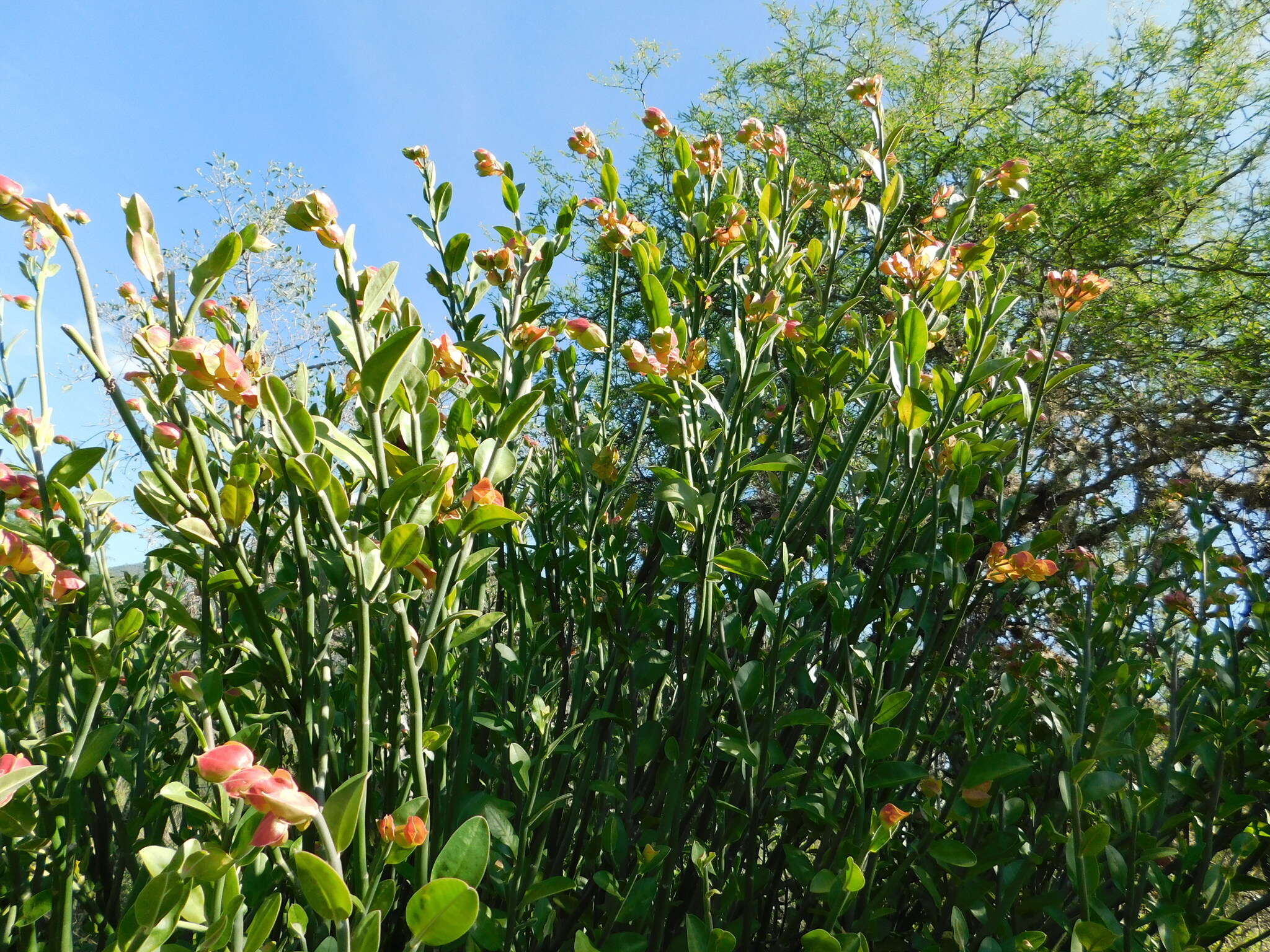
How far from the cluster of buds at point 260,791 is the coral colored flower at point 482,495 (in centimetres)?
21

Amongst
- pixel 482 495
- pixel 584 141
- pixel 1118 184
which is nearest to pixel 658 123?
pixel 584 141

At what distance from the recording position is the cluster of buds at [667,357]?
731 millimetres

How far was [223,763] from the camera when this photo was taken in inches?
15.8

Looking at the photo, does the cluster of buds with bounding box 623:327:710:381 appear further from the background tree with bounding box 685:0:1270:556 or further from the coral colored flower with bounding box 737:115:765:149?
the background tree with bounding box 685:0:1270:556

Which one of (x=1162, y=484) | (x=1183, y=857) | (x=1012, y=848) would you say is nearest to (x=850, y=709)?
(x=1012, y=848)

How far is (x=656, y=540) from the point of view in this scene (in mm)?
987

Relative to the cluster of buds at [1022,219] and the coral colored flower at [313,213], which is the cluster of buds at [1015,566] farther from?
the coral colored flower at [313,213]

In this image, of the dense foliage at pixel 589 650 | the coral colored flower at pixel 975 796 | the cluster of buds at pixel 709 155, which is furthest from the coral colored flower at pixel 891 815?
the cluster of buds at pixel 709 155

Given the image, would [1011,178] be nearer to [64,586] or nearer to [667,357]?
[667,357]

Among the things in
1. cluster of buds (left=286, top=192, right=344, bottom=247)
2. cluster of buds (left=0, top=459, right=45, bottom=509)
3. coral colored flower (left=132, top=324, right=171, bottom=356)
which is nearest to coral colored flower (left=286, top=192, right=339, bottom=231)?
cluster of buds (left=286, top=192, right=344, bottom=247)

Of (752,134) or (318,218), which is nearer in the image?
(318,218)

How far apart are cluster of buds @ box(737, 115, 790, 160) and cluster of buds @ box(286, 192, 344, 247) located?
0.66m

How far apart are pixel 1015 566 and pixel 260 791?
0.72 metres

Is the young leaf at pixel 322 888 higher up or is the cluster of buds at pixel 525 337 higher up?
the cluster of buds at pixel 525 337
